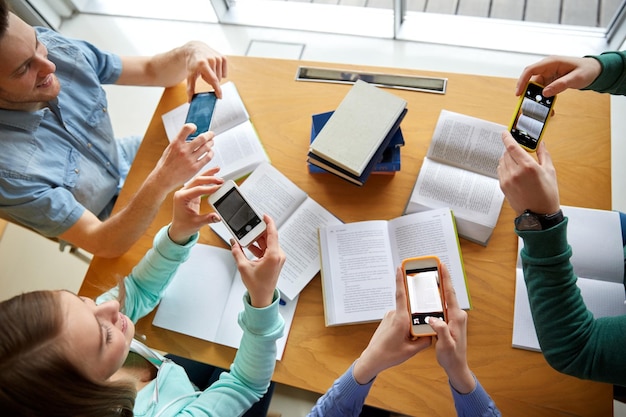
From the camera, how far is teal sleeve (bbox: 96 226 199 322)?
3.64 feet

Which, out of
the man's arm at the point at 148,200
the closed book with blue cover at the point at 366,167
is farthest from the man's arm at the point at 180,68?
the closed book with blue cover at the point at 366,167

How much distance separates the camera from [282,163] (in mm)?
1301

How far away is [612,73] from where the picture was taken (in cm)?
114

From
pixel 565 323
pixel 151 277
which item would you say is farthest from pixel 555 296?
pixel 151 277

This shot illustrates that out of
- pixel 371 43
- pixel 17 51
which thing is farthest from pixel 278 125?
pixel 371 43

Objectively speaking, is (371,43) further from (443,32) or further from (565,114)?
(565,114)

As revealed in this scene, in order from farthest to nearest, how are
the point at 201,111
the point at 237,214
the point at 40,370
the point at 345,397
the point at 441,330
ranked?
the point at 201,111 < the point at 237,214 < the point at 345,397 < the point at 441,330 < the point at 40,370

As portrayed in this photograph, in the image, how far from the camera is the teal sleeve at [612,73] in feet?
3.74

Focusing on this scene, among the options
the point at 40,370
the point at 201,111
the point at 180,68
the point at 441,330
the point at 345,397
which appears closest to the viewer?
the point at 40,370

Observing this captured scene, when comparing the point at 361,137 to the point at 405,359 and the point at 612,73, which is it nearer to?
the point at 405,359

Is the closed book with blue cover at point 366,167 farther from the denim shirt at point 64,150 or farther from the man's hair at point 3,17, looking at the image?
the man's hair at point 3,17

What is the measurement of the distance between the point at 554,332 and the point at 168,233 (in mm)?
913

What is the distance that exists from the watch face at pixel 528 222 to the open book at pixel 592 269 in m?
0.17

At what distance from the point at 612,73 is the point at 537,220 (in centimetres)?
50
